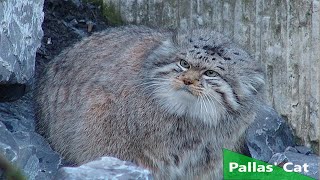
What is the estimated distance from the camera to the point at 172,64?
349 cm

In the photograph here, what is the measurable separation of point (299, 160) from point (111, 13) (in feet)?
6.53

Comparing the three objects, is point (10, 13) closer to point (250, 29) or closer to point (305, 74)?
point (250, 29)

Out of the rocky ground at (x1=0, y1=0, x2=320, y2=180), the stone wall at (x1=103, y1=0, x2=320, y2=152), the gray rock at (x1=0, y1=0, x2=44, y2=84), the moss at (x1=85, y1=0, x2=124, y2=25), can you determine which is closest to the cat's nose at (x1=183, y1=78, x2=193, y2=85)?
the rocky ground at (x1=0, y1=0, x2=320, y2=180)

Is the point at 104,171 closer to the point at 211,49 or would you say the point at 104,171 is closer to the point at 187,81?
the point at 187,81

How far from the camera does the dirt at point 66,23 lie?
17.4 ft

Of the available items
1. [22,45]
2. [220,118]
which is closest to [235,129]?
[220,118]

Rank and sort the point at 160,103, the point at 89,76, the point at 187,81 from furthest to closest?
1. the point at 89,76
2. the point at 160,103
3. the point at 187,81

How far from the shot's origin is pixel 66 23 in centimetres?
550

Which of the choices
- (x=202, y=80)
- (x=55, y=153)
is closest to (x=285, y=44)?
(x=202, y=80)

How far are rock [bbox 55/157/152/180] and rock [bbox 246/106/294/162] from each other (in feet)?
5.03

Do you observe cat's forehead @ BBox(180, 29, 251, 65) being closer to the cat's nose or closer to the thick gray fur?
the thick gray fur

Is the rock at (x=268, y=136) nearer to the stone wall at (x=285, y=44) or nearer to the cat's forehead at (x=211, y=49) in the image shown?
the stone wall at (x=285, y=44)

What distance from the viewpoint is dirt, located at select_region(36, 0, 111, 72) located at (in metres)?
5.31

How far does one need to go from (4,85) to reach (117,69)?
83 centimetres
